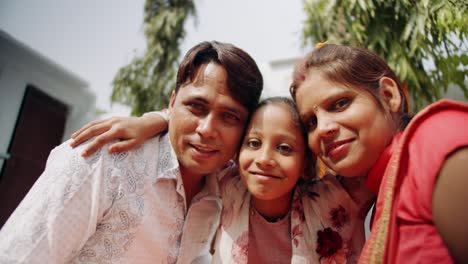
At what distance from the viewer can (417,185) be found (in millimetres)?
903

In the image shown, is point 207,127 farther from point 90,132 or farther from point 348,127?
point 348,127

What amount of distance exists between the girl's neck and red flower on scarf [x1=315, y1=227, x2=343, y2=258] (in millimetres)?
245

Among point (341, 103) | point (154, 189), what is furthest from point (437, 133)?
point (154, 189)

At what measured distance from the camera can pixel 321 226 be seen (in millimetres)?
1628

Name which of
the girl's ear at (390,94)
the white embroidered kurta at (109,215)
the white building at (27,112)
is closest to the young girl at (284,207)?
the white embroidered kurta at (109,215)

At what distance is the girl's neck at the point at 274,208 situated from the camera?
1.74 m

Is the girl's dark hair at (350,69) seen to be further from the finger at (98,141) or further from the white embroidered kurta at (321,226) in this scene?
the finger at (98,141)

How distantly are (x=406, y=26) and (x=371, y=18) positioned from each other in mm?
332

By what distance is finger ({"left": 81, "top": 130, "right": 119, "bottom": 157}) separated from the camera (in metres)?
1.40

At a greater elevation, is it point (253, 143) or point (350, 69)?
point (350, 69)

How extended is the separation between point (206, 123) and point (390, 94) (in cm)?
87

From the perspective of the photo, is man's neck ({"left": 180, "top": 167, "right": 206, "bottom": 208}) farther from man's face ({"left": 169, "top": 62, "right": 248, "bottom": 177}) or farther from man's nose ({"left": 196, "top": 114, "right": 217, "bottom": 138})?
man's nose ({"left": 196, "top": 114, "right": 217, "bottom": 138})

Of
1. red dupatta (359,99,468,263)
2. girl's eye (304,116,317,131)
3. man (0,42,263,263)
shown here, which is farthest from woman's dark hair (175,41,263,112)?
red dupatta (359,99,468,263)

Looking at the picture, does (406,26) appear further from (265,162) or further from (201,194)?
(201,194)
